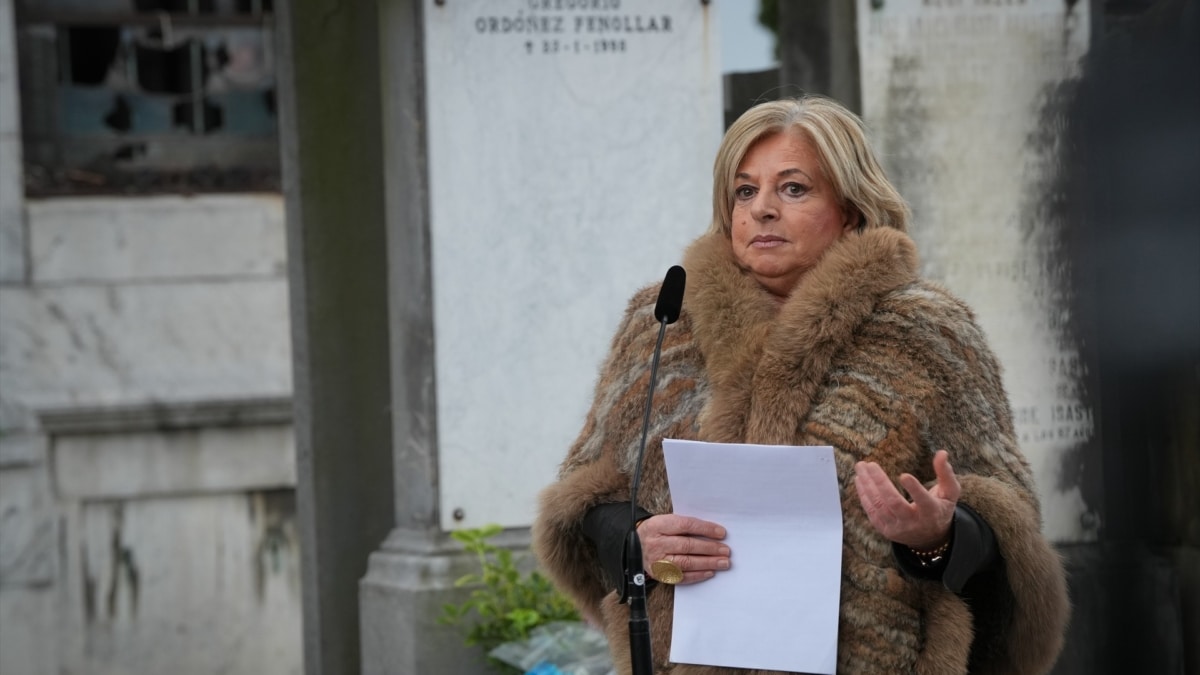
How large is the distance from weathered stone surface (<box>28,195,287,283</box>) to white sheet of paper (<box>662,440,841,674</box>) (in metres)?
5.99

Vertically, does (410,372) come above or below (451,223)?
below

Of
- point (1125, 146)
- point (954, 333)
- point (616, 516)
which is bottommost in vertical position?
point (616, 516)

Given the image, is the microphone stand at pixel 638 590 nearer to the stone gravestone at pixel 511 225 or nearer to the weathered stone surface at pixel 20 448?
the stone gravestone at pixel 511 225

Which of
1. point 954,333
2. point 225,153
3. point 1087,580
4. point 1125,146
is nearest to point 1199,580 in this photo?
point 1087,580

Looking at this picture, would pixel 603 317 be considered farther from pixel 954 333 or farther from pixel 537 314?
pixel 954 333

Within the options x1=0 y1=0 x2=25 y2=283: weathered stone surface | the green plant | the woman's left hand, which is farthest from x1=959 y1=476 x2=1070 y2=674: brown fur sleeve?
x1=0 y1=0 x2=25 y2=283: weathered stone surface

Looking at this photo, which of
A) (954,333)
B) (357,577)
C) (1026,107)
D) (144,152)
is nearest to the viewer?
(954,333)

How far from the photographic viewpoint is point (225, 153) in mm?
8914

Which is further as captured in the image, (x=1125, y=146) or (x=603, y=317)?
(x=603, y=317)

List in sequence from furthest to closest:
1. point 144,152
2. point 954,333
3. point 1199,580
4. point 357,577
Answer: point 144,152 → point 357,577 → point 1199,580 → point 954,333

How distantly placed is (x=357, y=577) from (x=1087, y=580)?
2330mm

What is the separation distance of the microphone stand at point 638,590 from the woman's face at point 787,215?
0.27 meters

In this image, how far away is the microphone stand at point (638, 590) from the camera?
2.64 m

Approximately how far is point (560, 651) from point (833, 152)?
2509 mm
